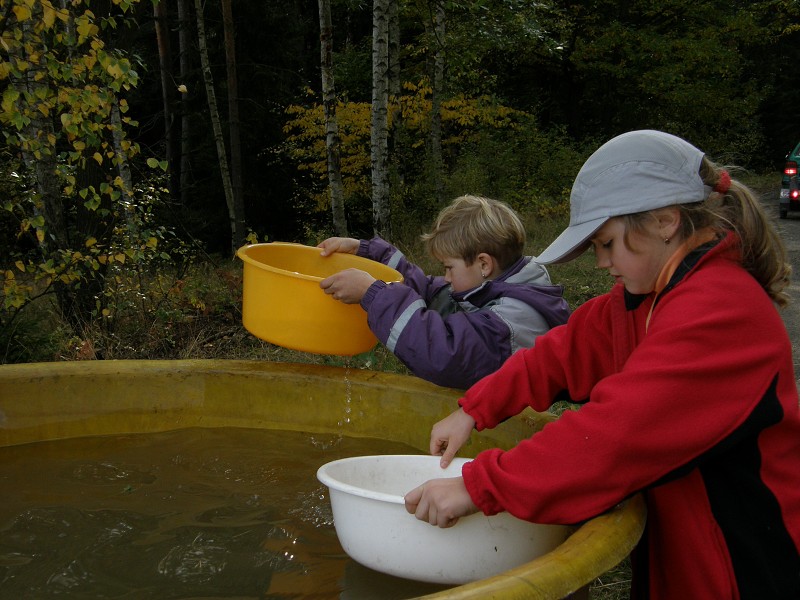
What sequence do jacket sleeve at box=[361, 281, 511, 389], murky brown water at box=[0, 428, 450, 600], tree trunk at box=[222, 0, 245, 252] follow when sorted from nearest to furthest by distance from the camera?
murky brown water at box=[0, 428, 450, 600] < jacket sleeve at box=[361, 281, 511, 389] < tree trunk at box=[222, 0, 245, 252]

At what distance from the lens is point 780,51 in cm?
2558

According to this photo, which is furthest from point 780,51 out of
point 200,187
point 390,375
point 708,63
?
point 390,375

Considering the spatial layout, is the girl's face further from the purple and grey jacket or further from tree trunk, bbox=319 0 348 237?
tree trunk, bbox=319 0 348 237

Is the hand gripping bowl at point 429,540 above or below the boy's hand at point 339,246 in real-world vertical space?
below

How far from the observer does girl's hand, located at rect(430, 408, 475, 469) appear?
1906mm

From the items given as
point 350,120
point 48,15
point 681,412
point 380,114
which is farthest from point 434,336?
point 350,120

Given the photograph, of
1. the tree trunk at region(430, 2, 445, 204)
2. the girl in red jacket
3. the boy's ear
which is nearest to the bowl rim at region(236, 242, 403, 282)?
the boy's ear

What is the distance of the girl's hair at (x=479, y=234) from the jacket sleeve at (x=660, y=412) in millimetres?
1232

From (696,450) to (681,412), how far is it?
8cm

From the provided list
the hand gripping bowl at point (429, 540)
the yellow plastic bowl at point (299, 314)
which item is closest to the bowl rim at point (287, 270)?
the yellow plastic bowl at point (299, 314)

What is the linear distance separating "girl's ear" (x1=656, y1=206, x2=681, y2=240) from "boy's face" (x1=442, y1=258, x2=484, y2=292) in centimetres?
120

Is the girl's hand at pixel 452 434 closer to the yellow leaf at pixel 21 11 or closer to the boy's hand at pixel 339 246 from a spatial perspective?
the boy's hand at pixel 339 246

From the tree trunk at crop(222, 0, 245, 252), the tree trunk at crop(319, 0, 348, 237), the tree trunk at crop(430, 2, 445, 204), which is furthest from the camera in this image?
the tree trunk at crop(222, 0, 245, 252)

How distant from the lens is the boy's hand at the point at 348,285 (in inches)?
95.9
